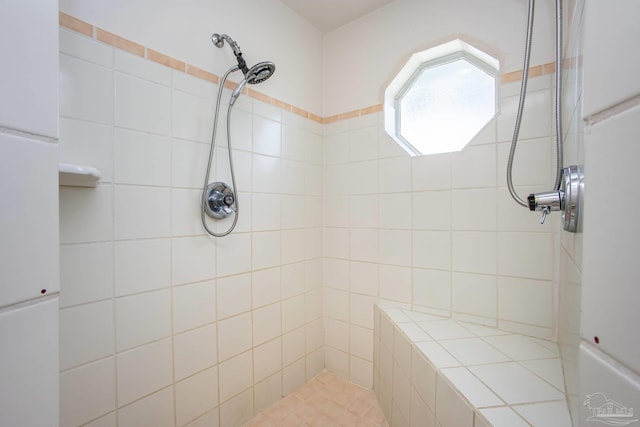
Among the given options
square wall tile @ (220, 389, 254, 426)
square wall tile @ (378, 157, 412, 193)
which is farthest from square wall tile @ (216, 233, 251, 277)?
square wall tile @ (378, 157, 412, 193)

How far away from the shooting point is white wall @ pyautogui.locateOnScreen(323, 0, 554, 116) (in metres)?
1.16

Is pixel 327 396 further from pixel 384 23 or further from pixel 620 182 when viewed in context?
pixel 384 23

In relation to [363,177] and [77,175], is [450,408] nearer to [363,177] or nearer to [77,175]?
[363,177]

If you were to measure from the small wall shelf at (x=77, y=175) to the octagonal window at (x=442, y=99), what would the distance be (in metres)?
1.35

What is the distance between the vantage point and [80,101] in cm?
84

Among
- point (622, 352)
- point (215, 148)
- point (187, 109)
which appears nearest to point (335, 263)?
point (215, 148)

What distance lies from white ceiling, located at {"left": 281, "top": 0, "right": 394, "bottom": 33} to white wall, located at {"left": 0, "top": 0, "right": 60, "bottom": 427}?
1437 millimetres

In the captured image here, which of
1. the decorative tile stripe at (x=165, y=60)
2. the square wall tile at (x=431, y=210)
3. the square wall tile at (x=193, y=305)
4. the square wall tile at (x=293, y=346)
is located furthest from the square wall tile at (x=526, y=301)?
the decorative tile stripe at (x=165, y=60)

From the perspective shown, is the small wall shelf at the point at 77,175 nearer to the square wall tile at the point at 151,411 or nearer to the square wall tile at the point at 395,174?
the square wall tile at the point at 151,411

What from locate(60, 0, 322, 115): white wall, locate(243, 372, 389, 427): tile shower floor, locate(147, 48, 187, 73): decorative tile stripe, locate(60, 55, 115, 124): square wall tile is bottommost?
locate(243, 372, 389, 427): tile shower floor

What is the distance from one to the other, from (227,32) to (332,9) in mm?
690

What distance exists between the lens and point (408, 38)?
1.45 meters

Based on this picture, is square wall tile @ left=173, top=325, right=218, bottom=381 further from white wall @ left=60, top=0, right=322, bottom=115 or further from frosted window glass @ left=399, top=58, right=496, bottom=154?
frosted window glass @ left=399, top=58, right=496, bottom=154

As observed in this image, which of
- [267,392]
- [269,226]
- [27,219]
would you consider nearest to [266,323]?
[267,392]
